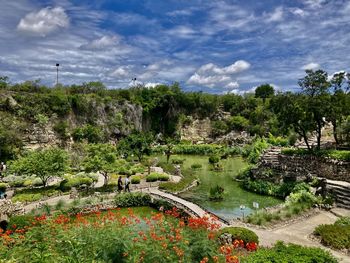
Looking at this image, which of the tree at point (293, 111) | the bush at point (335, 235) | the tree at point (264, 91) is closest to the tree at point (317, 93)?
the tree at point (293, 111)

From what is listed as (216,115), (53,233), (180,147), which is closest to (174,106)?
(216,115)

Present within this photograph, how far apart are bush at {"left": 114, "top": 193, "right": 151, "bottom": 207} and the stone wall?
1255 cm

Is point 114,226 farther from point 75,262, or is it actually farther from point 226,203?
point 226,203

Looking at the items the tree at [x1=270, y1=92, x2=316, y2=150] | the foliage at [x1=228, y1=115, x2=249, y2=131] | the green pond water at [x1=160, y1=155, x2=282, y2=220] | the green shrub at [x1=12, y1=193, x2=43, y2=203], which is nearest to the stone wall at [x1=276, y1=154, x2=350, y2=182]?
the tree at [x1=270, y1=92, x2=316, y2=150]

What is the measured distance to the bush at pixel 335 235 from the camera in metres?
13.1

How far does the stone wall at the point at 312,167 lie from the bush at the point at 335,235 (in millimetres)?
10310

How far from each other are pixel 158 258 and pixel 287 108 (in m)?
22.6

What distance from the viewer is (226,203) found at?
2264cm

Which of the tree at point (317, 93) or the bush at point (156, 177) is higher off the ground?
the tree at point (317, 93)

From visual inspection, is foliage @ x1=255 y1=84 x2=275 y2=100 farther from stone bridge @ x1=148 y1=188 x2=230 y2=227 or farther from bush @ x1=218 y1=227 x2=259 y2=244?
bush @ x1=218 y1=227 x2=259 y2=244

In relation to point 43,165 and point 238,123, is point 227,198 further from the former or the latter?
point 238,123

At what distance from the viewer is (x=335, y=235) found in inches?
535

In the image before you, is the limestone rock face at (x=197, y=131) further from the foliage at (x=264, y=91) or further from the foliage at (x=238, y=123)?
the foliage at (x=264, y=91)

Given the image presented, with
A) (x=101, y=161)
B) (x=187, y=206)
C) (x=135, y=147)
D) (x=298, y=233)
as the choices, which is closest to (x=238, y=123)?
(x=135, y=147)
